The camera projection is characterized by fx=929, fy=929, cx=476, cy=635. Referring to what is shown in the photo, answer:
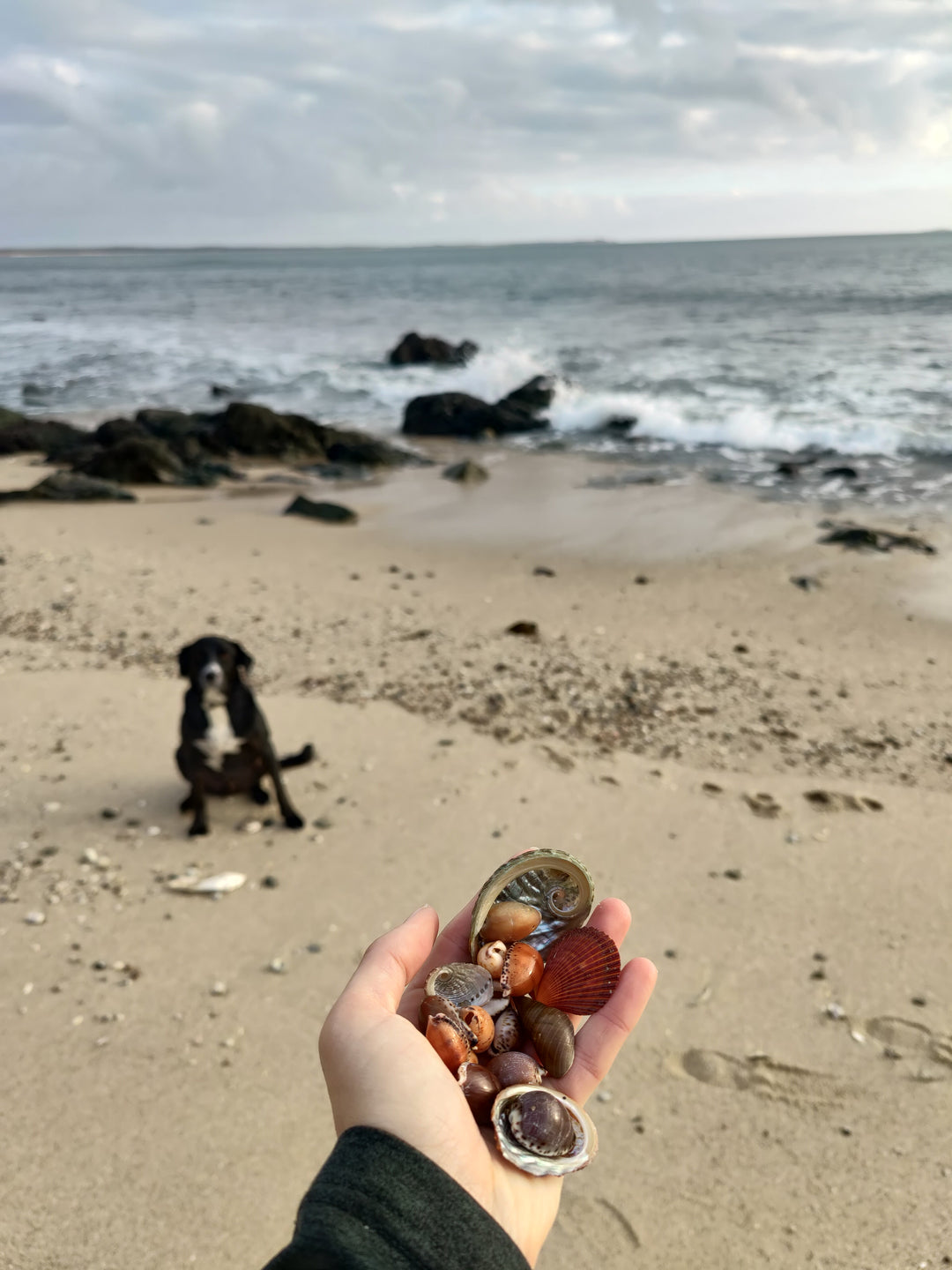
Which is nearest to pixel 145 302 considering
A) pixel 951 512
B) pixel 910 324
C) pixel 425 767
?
pixel 910 324

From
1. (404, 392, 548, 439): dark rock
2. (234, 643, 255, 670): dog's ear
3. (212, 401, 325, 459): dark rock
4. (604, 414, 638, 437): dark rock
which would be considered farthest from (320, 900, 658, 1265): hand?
(604, 414, 638, 437): dark rock

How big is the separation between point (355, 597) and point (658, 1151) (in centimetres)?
589

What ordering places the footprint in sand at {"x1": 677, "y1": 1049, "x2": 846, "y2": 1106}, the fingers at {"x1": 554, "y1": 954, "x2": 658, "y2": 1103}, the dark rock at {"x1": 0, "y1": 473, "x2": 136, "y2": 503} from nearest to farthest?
the fingers at {"x1": 554, "y1": 954, "x2": 658, "y2": 1103} < the footprint in sand at {"x1": 677, "y1": 1049, "x2": 846, "y2": 1106} < the dark rock at {"x1": 0, "y1": 473, "x2": 136, "y2": 503}

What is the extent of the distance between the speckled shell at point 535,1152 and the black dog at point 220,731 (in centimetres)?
299

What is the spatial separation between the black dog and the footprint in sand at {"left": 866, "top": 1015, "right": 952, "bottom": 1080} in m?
2.94

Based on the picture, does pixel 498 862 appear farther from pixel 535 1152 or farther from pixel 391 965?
pixel 535 1152

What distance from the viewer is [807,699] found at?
6.47 m

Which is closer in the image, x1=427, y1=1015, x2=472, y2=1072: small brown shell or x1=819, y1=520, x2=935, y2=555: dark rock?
x1=427, y1=1015, x2=472, y2=1072: small brown shell

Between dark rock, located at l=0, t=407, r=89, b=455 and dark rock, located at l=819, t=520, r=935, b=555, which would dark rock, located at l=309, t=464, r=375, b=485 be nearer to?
dark rock, located at l=0, t=407, r=89, b=455

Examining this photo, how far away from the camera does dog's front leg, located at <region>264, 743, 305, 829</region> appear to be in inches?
197

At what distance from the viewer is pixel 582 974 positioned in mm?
2541

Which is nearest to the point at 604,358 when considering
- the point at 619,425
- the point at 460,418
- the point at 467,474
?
the point at 619,425

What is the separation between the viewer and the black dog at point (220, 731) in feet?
15.9

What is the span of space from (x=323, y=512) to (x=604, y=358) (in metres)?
18.6
